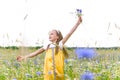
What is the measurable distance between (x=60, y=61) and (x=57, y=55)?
2.1 inches

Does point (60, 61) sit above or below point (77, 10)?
below

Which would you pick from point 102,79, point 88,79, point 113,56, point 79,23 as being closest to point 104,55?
point 113,56

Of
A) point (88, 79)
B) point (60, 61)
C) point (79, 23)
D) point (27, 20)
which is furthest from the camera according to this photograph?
point (60, 61)

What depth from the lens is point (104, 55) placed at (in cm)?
417

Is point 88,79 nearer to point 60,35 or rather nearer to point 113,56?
point 60,35

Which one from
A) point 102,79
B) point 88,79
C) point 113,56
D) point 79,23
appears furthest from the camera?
point 113,56

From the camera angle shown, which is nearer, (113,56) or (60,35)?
(60,35)

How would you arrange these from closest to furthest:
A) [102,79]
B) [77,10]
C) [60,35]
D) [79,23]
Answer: [77,10] < [102,79] < [79,23] < [60,35]

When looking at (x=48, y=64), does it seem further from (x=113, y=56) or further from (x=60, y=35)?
(x=113, y=56)

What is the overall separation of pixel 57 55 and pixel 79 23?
1.51ft

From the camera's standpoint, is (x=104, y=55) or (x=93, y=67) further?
(x=104, y=55)

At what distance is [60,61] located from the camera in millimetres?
3424

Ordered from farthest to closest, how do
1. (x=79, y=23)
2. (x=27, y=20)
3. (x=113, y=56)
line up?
(x=113, y=56) < (x=79, y=23) < (x=27, y=20)

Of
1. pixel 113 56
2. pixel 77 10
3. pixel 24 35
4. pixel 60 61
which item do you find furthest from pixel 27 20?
pixel 113 56
